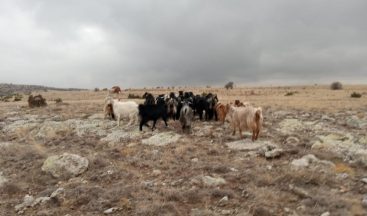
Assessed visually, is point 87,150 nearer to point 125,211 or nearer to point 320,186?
point 125,211

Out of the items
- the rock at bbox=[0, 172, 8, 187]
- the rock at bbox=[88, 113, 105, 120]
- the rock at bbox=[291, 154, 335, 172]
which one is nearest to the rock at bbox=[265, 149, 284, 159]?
the rock at bbox=[291, 154, 335, 172]

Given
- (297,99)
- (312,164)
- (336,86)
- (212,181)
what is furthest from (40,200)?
(336,86)

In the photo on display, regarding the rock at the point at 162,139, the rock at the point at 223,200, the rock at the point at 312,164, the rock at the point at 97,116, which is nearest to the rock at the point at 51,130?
the rock at the point at 97,116

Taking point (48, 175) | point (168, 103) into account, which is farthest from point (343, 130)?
point (48, 175)

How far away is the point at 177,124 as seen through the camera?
66.1 feet

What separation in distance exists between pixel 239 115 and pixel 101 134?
18.7ft

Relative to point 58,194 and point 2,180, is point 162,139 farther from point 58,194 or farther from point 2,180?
point 2,180

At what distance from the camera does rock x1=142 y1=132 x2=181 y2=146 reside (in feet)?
54.3

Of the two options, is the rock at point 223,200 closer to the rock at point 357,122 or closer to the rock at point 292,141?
the rock at point 292,141

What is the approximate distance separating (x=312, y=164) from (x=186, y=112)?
6.26m

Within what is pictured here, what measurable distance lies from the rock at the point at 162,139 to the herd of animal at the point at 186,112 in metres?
1.19

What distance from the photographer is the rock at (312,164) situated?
1295cm

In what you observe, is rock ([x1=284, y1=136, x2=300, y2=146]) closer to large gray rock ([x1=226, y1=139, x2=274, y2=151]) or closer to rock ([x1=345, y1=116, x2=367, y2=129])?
large gray rock ([x1=226, y1=139, x2=274, y2=151])

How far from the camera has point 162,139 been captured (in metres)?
16.9
